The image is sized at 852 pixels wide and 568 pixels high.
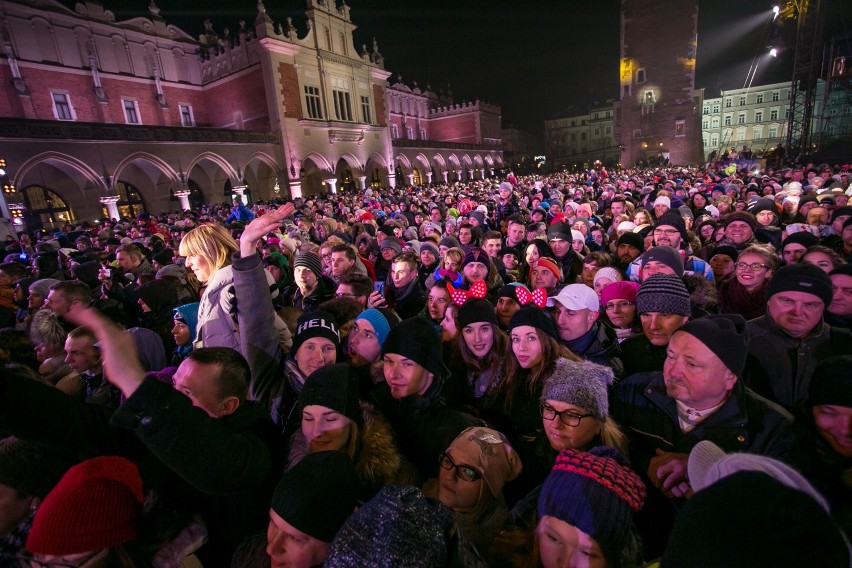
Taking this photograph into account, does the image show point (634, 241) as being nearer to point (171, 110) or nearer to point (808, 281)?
point (808, 281)

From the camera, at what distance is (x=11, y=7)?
20891 mm

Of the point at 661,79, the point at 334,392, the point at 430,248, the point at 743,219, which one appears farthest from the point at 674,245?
the point at 661,79

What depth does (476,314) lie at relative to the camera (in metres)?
2.97

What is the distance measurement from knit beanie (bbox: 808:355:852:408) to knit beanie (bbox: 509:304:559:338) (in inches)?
50.9

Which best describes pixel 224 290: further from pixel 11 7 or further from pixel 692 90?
pixel 692 90

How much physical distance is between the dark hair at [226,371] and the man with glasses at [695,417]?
207cm

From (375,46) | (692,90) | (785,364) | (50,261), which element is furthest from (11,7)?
(692,90)

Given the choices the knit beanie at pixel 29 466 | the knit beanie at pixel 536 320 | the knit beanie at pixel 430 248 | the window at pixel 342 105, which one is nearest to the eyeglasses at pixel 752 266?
the knit beanie at pixel 536 320

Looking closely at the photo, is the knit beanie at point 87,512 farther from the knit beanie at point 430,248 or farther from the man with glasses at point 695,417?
the knit beanie at point 430,248

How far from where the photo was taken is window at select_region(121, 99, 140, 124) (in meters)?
26.3

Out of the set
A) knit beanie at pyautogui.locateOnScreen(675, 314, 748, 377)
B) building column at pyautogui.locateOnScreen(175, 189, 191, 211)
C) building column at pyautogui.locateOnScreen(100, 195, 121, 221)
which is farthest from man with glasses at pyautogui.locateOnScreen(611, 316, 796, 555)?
building column at pyautogui.locateOnScreen(175, 189, 191, 211)

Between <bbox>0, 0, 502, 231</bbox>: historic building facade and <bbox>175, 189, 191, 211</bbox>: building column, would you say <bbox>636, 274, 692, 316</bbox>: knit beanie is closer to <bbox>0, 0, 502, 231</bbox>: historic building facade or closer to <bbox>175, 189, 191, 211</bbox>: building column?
<bbox>0, 0, 502, 231</bbox>: historic building facade

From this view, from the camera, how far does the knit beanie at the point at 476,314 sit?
2943 millimetres

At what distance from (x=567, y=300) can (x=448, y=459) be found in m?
1.71
